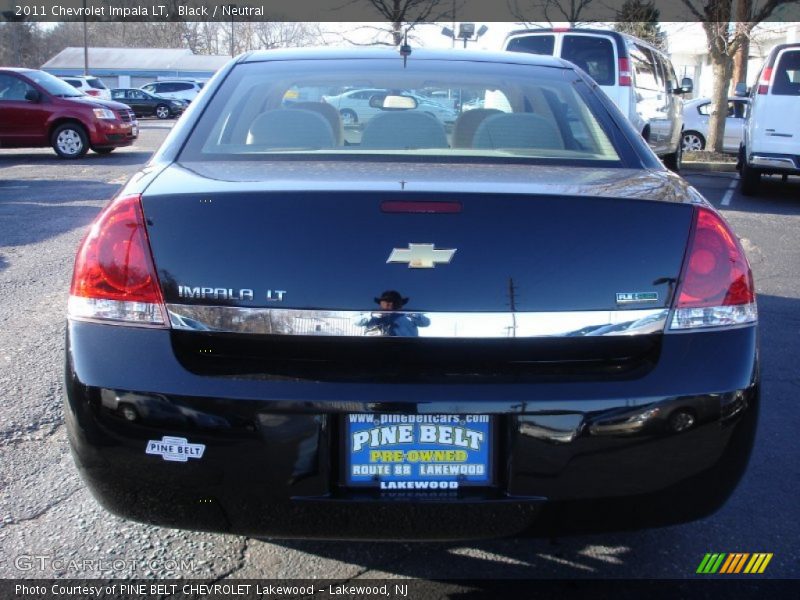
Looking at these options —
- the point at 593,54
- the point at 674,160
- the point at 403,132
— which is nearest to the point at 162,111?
the point at 674,160

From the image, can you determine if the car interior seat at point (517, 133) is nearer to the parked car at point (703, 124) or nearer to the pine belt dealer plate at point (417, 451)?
the pine belt dealer plate at point (417, 451)

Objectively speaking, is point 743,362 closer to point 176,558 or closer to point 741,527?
point 741,527

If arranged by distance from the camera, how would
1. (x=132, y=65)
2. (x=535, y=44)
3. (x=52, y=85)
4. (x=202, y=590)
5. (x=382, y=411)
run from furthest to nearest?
(x=132, y=65) < (x=52, y=85) < (x=535, y=44) < (x=202, y=590) < (x=382, y=411)

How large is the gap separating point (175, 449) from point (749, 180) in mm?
11226

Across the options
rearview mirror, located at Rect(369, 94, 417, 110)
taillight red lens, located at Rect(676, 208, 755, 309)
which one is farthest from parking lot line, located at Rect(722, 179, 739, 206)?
taillight red lens, located at Rect(676, 208, 755, 309)

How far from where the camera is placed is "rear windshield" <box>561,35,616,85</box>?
36.4 ft

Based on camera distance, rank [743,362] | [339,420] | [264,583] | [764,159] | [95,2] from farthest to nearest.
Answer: [95,2] < [764,159] < [264,583] < [743,362] < [339,420]

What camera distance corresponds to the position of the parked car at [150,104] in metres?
38.5

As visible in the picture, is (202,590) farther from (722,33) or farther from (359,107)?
(722,33)

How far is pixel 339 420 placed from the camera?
1.99m

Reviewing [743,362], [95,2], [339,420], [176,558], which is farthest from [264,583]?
[95,2]

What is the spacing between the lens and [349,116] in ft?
11.8

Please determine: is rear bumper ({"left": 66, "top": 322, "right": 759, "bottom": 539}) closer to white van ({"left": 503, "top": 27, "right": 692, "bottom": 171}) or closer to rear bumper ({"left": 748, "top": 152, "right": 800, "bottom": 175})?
white van ({"left": 503, "top": 27, "right": 692, "bottom": 171})

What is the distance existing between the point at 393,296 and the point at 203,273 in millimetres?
460
